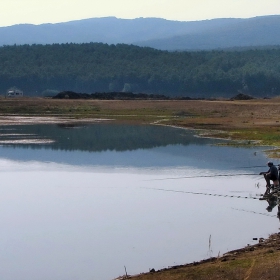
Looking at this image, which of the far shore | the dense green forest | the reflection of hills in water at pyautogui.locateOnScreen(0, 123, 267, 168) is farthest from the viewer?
the dense green forest

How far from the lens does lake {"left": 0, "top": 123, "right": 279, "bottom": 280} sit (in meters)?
16.7

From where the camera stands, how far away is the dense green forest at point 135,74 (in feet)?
409

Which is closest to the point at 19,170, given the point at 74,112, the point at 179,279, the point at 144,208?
the point at 144,208

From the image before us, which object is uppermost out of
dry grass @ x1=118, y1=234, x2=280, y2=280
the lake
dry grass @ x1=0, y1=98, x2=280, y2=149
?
dry grass @ x1=118, y1=234, x2=280, y2=280

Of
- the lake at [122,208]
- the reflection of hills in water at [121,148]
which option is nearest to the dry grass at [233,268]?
the lake at [122,208]

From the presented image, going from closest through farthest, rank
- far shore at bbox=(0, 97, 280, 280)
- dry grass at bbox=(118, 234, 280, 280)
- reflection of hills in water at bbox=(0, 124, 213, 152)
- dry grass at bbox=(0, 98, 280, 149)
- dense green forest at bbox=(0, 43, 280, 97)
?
dry grass at bbox=(118, 234, 280, 280) < far shore at bbox=(0, 97, 280, 280) < reflection of hills in water at bbox=(0, 124, 213, 152) < dry grass at bbox=(0, 98, 280, 149) < dense green forest at bbox=(0, 43, 280, 97)

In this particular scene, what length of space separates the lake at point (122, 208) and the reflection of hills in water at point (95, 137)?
176cm

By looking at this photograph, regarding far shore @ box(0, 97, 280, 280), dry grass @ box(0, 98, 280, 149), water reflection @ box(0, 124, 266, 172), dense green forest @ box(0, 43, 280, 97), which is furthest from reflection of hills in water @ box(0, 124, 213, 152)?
dense green forest @ box(0, 43, 280, 97)

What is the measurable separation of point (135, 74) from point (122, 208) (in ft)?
358

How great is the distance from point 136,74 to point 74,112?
60.5 m

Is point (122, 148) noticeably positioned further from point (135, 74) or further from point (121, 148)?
point (135, 74)

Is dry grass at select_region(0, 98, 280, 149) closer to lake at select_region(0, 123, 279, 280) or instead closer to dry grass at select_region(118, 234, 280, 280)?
lake at select_region(0, 123, 279, 280)

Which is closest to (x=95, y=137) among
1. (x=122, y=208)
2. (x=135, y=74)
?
(x=122, y=208)

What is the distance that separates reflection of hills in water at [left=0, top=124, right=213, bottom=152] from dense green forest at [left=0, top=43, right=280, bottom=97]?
202 ft
